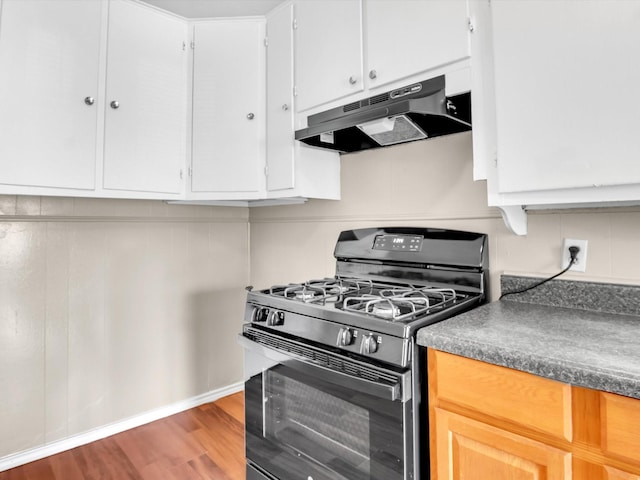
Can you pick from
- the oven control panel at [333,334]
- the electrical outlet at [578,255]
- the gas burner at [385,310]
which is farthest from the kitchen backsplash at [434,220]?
the oven control panel at [333,334]

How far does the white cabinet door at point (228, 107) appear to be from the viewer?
7.07 feet

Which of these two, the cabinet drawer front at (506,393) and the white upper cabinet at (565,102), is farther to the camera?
the white upper cabinet at (565,102)

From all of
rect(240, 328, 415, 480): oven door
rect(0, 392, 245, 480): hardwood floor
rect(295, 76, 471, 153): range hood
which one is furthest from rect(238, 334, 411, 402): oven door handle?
rect(295, 76, 471, 153): range hood

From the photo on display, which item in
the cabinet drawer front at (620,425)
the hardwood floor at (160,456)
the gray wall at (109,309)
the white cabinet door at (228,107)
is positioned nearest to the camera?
the cabinet drawer front at (620,425)

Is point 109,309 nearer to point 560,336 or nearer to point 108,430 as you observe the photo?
point 108,430

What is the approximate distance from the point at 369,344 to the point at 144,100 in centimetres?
179

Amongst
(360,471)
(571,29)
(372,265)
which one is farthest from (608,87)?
(360,471)

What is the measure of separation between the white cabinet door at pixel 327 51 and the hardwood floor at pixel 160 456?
1.88 metres

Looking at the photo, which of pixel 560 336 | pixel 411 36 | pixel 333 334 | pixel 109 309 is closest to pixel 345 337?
pixel 333 334

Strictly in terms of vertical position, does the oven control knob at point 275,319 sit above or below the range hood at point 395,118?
below

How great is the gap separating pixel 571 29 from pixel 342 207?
1322 mm

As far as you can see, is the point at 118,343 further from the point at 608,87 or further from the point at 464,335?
the point at 608,87

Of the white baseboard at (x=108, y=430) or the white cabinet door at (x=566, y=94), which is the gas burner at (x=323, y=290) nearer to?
the white cabinet door at (x=566, y=94)

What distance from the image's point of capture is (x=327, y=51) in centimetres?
179
